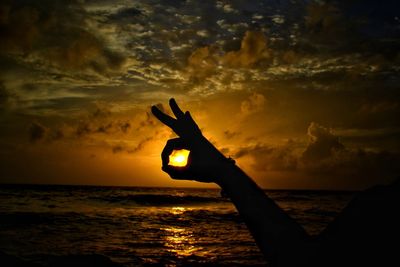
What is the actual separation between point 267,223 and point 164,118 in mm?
850

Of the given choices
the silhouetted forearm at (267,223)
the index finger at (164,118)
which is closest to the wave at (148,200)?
the index finger at (164,118)

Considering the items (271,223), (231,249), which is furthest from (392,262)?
(231,249)

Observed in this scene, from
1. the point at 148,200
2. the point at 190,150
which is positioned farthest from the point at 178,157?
the point at 148,200

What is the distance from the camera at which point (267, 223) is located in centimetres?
139

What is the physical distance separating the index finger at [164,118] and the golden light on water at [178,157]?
0.47 ft

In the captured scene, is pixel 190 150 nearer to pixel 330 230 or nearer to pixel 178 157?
pixel 178 157

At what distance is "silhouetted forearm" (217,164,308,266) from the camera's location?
1.31 meters

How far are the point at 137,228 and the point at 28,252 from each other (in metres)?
8.47

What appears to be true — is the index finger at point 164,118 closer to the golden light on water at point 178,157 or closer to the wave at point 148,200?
the golden light on water at point 178,157

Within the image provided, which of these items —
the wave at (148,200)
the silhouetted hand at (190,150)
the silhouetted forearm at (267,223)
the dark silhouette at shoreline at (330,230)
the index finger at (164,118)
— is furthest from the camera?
the wave at (148,200)

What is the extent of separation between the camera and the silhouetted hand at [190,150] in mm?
1700

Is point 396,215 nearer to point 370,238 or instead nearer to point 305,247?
point 370,238

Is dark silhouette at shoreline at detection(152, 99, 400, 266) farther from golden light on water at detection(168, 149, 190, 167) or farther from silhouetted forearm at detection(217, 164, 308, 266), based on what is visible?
golden light on water at detection(168, 149, 190, 167)

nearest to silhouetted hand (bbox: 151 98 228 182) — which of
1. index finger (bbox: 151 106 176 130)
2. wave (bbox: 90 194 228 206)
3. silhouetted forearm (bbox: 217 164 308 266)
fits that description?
index finger (bbox: 151 106 176 130)
